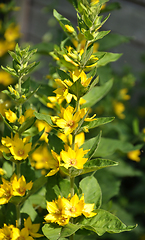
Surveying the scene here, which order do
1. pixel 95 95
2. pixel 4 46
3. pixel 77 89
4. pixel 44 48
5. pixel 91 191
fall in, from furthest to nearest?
pixel 4 46 → pixel 44 48 → pixel 95 95 → pixel 91 191 → pixel 77 89

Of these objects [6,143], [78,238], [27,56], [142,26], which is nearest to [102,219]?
[78,238]

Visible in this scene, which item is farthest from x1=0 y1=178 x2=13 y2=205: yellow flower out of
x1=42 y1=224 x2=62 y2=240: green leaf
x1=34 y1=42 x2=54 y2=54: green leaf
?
x1=34 y1=42 x2=54 y2=54: green leaf

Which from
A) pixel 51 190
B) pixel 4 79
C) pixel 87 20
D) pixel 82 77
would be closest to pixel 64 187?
pixel 51 190

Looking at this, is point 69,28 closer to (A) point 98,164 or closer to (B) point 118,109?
(A) point 98,164

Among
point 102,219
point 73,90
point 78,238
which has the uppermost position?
point 73,90

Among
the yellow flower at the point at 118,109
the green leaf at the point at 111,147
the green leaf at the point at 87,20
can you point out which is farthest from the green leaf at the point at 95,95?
the yellow flower at the point at 118,109

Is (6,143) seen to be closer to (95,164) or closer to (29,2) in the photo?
(95,164)

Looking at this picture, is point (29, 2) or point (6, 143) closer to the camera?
point (6, 143)

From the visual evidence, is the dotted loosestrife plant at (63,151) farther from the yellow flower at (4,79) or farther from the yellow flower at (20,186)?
the yellow flower at (4,79)
